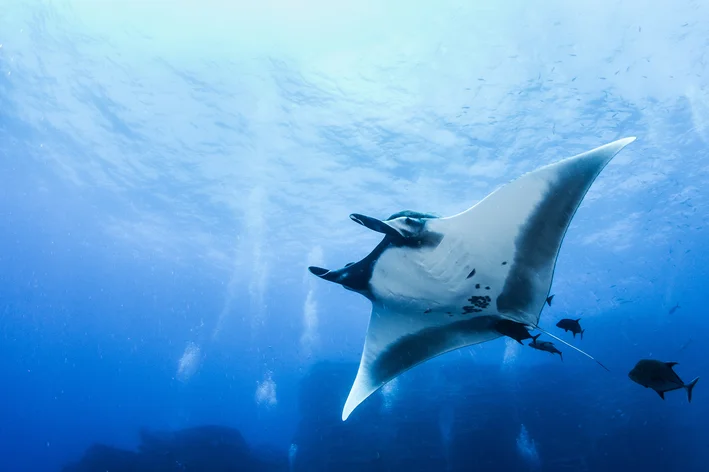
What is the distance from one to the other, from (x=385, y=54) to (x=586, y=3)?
6.02 metres

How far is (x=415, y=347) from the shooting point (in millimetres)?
3850

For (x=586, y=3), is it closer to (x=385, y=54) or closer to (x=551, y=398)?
(x=385, y=54)

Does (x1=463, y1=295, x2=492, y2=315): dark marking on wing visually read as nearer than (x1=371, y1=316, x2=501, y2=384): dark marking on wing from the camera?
Yes

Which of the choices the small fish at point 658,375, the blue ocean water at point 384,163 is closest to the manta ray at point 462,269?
the small fish at point 658,375

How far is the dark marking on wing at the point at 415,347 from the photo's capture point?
381 centimetres

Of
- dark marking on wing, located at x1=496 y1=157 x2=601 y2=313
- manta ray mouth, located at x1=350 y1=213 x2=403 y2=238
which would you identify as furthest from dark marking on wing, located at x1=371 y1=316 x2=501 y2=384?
manta ray mouth, located at x1=350 y1=213 x2=403 y2=238

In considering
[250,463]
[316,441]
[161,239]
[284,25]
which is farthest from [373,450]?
[161,239]

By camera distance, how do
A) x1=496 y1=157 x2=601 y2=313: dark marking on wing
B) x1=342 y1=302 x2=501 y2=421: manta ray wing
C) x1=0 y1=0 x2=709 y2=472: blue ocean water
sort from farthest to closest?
x1=0 y1=0 x2=709 y2=472: blue ocean water → x1=342 y1=302 x2=501 y2=421: manta ray wing → x1=496 y1=157 x2=601 y2=313: dark marking on wing

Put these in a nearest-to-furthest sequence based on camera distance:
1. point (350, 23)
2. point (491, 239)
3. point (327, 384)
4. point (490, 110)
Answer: point (491, 239), point (350, 23), point (490, 110), point (327, 384)

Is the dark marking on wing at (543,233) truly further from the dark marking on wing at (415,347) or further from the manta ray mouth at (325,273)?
the manta ray mouth at (325,273)

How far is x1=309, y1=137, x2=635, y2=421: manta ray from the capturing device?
122 inches

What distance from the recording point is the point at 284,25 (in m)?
12.7

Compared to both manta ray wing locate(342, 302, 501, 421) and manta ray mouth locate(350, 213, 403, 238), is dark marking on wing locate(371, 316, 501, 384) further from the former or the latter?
manta ray mouth locate(350, 213, 403, 238)

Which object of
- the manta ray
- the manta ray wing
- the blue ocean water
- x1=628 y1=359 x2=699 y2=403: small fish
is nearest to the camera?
the manta ray
